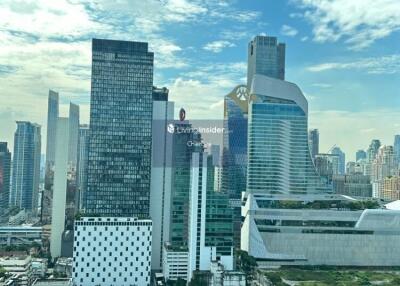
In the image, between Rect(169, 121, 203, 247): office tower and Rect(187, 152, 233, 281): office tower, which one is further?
Rect(169, 121, 203, 247): office tower

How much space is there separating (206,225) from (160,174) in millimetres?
4119

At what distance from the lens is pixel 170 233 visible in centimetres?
1390

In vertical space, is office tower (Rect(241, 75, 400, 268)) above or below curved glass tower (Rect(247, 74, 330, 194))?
below

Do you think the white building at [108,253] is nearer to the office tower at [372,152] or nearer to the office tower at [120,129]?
the office tower at [120,129]

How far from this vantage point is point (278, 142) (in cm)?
1691

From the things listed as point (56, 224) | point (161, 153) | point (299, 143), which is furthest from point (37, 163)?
point (299, 143)

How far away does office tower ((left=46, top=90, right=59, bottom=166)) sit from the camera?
22.2m

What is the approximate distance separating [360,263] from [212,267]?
6.46 m

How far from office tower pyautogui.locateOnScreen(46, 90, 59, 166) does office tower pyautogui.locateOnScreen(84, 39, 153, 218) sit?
7.29 metres

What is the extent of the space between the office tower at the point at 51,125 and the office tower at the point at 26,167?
0.75 metres

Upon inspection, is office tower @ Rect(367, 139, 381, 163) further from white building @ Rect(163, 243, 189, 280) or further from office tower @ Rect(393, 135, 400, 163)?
white building @ Rect(163, 243, 189, 280)

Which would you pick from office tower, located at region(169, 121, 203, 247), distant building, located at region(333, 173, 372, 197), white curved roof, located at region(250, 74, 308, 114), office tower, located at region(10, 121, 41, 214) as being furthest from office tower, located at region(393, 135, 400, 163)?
office tower, located at region(10, 121, 41, 214)

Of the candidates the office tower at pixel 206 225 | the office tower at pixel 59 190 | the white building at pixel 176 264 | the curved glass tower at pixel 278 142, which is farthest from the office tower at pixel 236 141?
the office tower at pixel 206 225

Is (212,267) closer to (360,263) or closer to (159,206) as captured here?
(159,206)
